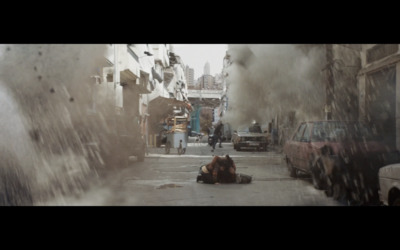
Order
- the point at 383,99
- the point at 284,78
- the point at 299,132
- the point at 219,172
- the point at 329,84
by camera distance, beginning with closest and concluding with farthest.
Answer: the point at 219,172 → the point at 299,132 → the point at 383,99 → the point at 329,84 → the point at 284,78

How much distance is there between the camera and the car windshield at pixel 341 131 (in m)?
6.79

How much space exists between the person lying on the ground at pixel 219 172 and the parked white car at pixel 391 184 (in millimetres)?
3691

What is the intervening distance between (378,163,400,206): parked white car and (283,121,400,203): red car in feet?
4.25

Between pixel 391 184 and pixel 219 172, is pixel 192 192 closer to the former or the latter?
pixel 219 172

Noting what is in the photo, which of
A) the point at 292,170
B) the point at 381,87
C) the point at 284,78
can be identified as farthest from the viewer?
the point at 284,78

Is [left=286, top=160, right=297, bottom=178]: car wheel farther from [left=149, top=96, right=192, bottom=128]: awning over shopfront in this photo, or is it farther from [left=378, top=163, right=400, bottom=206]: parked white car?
[left=149, top=96, right=192, bottom=128]: awning over shopfront

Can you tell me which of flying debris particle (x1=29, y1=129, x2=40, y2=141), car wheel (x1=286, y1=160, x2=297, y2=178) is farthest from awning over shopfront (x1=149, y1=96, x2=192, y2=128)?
flying debris particle (x1=29, y1=129, x2=40, y2=141)

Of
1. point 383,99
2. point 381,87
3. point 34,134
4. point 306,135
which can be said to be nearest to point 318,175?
point 306,135

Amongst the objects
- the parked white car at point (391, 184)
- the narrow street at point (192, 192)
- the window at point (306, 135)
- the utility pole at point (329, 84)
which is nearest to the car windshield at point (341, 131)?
the window at point (306, 135)

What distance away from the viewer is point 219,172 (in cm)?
773

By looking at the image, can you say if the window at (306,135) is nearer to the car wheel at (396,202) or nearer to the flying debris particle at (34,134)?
the car wheel at (396,202)

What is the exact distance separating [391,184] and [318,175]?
2536mm
